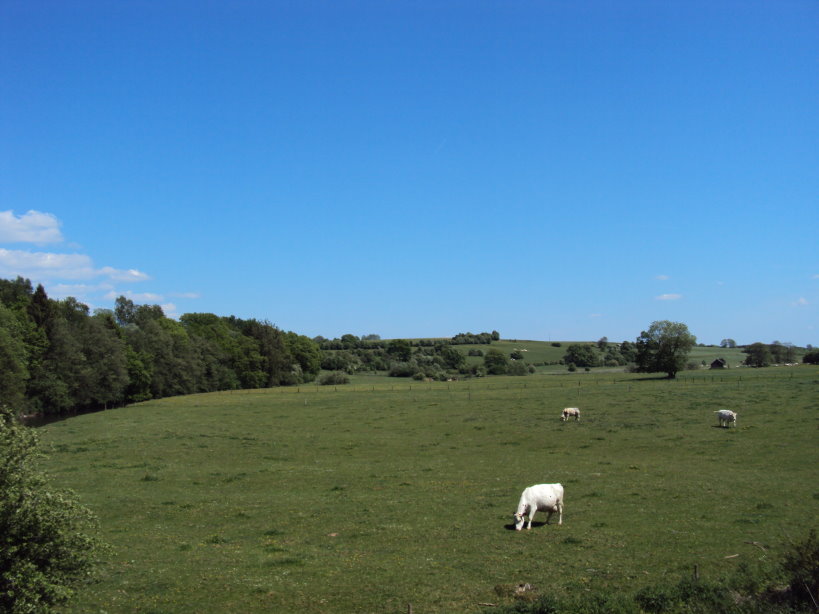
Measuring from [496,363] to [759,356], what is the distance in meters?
59.1

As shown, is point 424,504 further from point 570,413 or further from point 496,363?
point 496,363

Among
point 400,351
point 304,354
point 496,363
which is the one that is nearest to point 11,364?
point 304,354

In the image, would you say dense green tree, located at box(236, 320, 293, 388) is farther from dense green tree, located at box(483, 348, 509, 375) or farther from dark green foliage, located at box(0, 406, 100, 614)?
dark green foliage, located at box(0, 406, 100, 614)

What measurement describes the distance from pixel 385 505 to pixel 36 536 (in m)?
13.9

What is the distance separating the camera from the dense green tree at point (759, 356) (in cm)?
12925

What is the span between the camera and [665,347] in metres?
90.4

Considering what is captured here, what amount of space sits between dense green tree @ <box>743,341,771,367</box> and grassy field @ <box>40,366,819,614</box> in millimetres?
92088

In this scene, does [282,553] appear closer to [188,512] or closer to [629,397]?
[188,512]

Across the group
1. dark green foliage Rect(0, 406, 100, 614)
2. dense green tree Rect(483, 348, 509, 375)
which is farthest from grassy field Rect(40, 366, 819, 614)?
dense green tree Rect(483, 348, 509, 375)

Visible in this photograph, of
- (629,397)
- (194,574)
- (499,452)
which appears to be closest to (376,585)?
(194,574)

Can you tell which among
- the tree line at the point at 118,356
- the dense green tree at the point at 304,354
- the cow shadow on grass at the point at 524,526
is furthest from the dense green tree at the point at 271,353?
the cow shadow on grass at the point at 524,526

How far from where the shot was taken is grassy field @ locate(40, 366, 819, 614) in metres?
13.9

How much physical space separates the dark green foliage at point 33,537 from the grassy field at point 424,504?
3.54 feet

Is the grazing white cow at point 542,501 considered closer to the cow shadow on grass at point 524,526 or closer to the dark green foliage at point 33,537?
the cow shadow on grass at point 524,526
